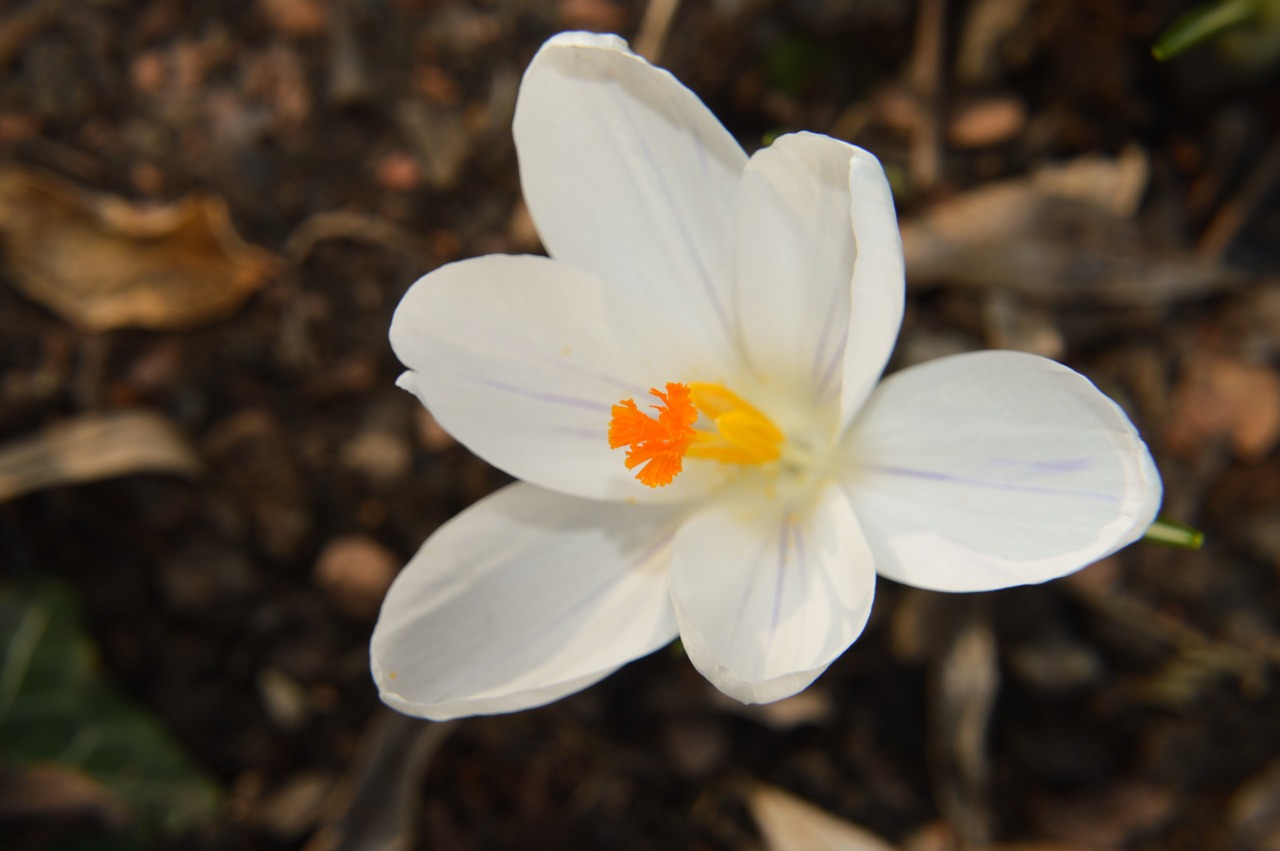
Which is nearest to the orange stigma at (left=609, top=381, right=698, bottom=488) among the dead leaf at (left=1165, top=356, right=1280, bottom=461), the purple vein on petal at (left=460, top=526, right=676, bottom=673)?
the purple vein on petal at (left=460, top=526, right=676, bottom=673)

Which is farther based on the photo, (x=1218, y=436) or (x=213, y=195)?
(x=213, y=195)

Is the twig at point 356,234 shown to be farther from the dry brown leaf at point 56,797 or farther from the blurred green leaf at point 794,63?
the dry brown leaf at point 56,797

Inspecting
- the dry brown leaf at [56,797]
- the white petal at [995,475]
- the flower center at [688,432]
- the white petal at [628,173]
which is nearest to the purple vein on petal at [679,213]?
the white petal at [628,173]

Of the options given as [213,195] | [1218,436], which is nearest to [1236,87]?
[1218,436]

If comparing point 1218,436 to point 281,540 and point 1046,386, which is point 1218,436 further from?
point 281,540

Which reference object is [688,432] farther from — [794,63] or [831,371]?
[794,63]

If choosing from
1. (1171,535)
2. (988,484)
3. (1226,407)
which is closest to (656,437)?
(988,484)

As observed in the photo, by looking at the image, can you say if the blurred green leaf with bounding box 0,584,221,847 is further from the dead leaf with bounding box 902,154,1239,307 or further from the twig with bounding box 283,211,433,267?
the dead leaf with bounding box 902,154,1239,307
